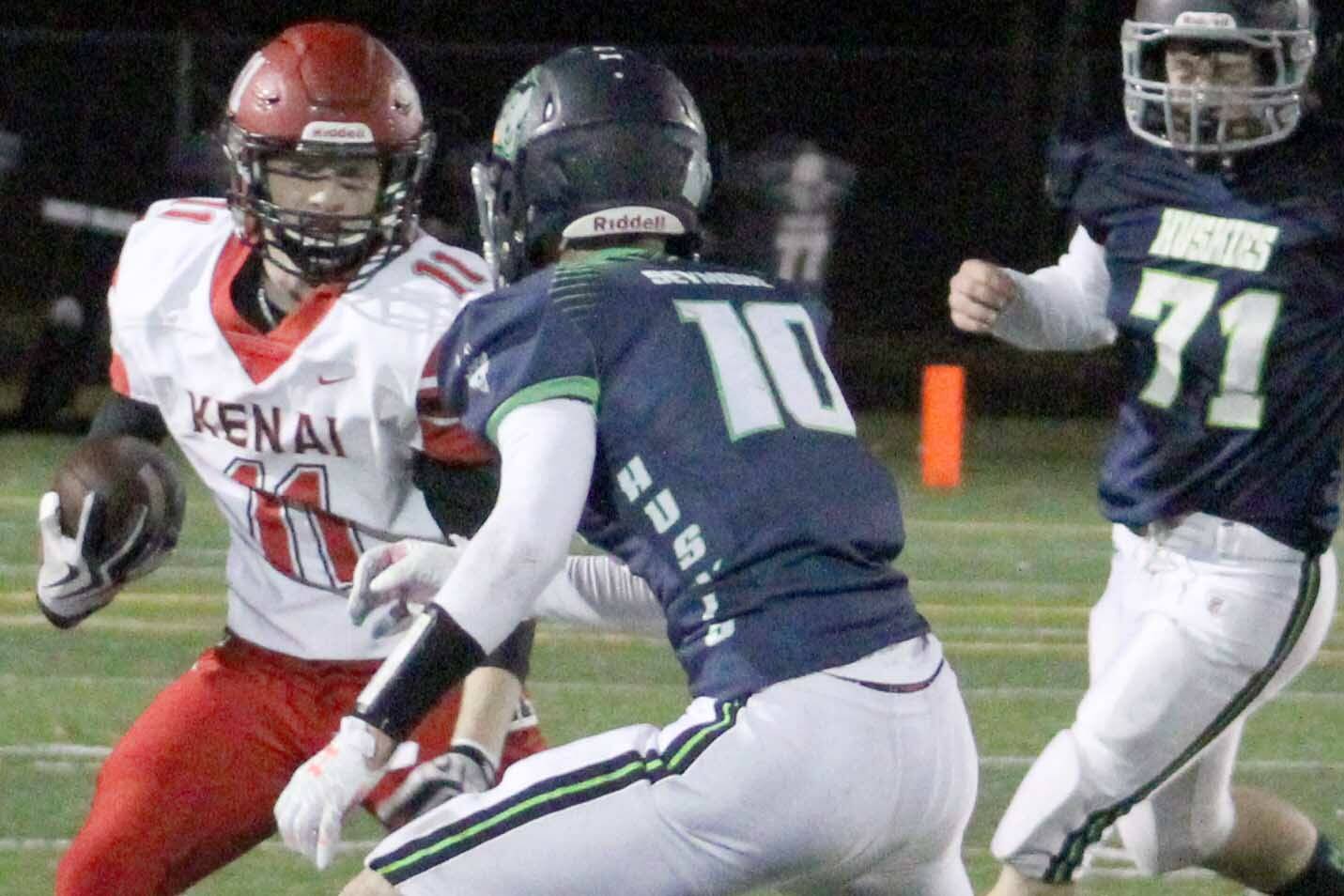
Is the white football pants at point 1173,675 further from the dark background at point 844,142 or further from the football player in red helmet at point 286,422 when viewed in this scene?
the dark background at point 844,142

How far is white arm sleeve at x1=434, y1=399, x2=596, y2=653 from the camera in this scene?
2.74 m

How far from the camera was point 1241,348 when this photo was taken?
409 cm

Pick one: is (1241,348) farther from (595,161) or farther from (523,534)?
(523,534)

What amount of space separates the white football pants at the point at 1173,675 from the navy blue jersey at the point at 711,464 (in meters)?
1.19

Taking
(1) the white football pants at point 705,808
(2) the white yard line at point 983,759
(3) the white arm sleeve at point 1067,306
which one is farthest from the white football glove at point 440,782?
(2) the white yard line at point 983,759

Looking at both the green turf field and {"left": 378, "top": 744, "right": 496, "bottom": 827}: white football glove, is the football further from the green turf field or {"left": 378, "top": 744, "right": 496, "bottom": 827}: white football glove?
the green turf field

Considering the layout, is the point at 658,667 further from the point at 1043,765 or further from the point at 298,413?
the point at 298,413

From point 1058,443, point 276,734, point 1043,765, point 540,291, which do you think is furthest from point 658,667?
point 1058,443

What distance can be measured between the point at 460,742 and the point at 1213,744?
1.40 meters

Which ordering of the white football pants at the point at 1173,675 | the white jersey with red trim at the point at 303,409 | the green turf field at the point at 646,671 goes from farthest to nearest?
the green turf field at the point at 646,671 → the white football pants at the point at 1173,675 → the white jersey with red trim at the point at 303,409

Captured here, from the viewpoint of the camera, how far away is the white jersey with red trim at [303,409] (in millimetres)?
3512

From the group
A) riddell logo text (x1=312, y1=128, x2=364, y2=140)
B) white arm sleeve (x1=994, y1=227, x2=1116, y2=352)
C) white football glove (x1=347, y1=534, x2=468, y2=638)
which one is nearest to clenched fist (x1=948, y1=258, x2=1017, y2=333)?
white arm sleeve (x1=994, y1=227, x2=1116, y2=352)

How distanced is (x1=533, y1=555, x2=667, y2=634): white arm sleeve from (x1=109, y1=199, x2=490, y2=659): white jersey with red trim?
33cm

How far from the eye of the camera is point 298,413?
3.55 metres
